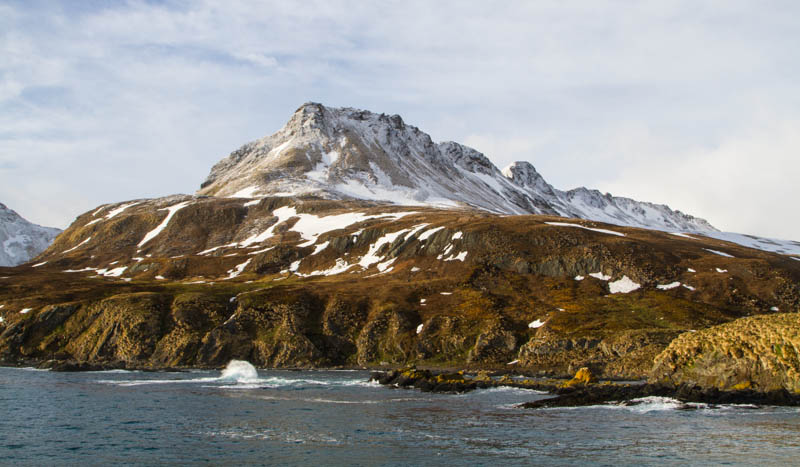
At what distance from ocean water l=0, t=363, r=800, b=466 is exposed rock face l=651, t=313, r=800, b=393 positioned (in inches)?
234

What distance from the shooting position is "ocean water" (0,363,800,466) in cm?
3375

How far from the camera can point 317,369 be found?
9412cm

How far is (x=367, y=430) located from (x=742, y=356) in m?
33.5

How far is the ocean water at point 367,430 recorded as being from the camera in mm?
33750

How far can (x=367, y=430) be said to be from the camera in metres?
42.9

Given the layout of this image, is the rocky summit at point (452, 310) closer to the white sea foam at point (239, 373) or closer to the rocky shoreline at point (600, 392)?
the rocky shoreline at point (600, 392)

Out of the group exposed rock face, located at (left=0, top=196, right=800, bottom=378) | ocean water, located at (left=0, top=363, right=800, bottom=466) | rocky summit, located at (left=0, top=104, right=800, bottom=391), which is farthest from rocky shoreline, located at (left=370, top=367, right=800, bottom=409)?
exposed rock face, located at (left=0, top=196, right=800, bottom=378)

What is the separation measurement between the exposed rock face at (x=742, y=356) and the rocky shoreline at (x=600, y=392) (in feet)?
6.87

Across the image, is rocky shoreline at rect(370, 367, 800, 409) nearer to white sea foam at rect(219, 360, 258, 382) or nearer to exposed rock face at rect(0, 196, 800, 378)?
exposed rock face at rect(0, 196, 800, 378)

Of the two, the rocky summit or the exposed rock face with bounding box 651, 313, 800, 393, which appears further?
the rocky summit

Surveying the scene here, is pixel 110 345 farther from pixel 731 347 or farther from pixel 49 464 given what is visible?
pixel 731 347

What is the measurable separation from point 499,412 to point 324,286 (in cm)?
7669

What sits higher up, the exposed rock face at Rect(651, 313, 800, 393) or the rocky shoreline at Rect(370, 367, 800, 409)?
the exposed rock face at Rect(651, 313, 800, 393)

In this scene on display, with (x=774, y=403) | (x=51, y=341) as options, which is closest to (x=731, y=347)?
(x=774, y=403)
